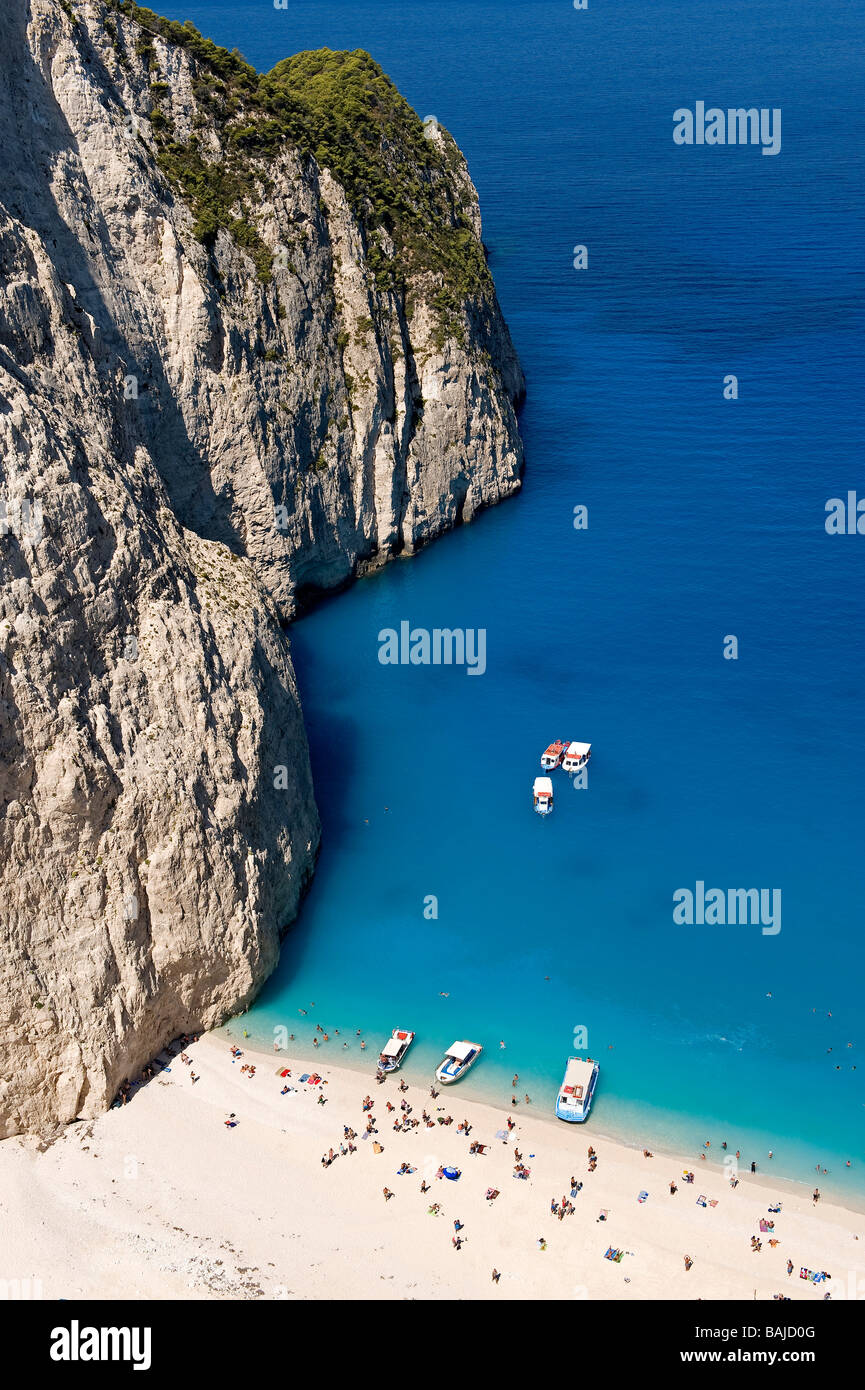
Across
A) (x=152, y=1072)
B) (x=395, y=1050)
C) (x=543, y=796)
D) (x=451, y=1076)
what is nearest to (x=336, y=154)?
(x=543, y=796)

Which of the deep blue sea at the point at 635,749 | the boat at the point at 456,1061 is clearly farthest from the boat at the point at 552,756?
the boat at the point at 456,1061

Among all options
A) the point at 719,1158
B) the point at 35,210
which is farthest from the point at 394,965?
the point at 35,210

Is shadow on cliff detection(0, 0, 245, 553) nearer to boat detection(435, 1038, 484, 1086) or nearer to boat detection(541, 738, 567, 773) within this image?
boat detection(541, 738, 567, 773)

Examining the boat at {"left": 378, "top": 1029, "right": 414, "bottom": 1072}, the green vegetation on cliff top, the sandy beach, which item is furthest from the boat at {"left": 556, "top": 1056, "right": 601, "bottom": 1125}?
the green vegetation on cliff top

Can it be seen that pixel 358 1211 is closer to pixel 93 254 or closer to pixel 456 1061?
pixel 456 1061

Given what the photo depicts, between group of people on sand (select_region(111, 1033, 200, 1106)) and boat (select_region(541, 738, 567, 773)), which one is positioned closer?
group of people on sand (select_region(111, 1033, 200, 1106))

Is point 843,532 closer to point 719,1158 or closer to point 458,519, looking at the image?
point 458,519
